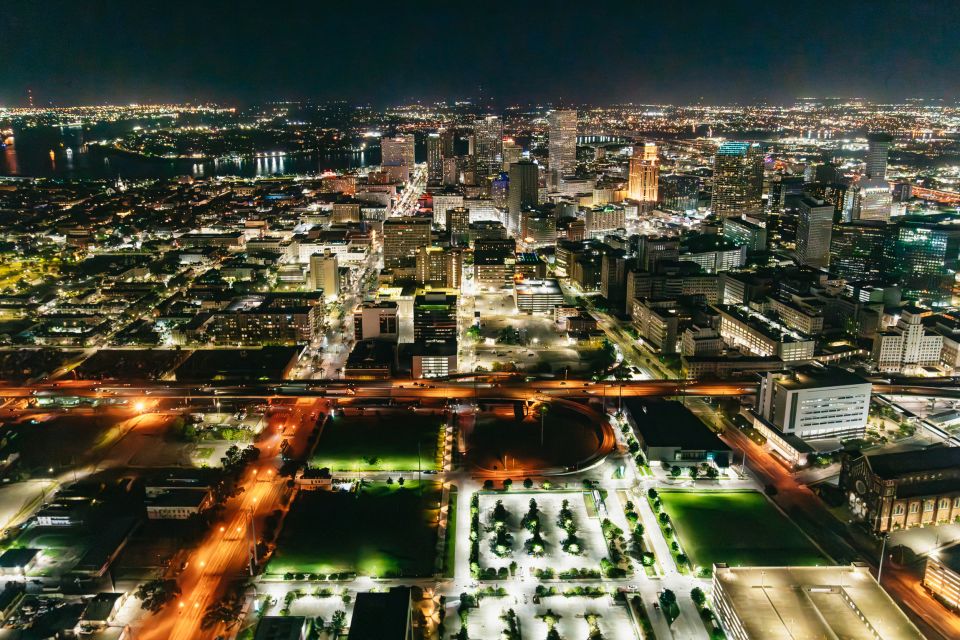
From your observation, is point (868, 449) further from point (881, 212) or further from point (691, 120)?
point (691, 120)

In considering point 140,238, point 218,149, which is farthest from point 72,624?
point 218,149

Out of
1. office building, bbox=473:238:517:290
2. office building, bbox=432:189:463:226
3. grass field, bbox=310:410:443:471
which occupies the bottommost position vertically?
grass field, bbox=310:410:443:471

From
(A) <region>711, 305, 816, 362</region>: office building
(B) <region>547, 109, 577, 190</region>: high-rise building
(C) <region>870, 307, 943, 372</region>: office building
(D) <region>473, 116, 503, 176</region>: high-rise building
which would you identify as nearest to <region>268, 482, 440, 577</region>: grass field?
(A) <region>711, 305, 816, 362</region>: office building

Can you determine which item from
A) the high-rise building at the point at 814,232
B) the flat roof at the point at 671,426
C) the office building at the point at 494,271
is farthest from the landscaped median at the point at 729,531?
the high-rise building at the point at 814,232

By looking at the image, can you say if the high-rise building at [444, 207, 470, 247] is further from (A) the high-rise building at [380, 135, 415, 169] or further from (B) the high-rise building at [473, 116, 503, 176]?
(A) the high-rise building at [380, 135, 415, 169]

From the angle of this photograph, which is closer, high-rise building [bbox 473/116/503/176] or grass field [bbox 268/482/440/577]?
grass field [bbox 268/482/440/577]

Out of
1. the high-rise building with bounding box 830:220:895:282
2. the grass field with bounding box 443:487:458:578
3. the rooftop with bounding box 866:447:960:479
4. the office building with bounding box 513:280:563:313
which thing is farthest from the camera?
the high-rise building with bounding box 830:220:895:282

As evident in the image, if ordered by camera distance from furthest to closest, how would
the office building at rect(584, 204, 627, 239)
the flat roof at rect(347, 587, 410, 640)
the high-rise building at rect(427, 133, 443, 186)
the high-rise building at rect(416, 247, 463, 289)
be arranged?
the high-rise building at rect(427, 133, 443, 186) < the office building at rect(584, 204, 627, 239) < the high-rise building at rect(416, 247, 463, 289) < the flat roof at rect(347, 587, 410, 640)
